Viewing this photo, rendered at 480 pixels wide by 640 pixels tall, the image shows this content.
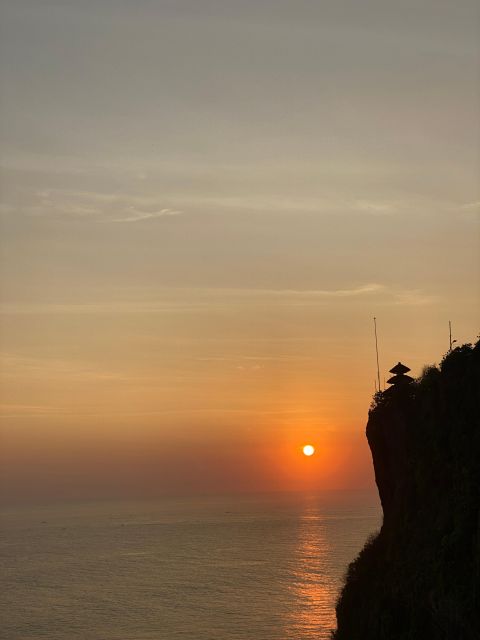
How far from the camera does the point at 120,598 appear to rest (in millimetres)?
111750

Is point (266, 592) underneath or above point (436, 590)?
underneath

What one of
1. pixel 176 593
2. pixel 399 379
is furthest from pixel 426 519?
pixel 176 593

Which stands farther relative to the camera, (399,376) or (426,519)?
(399,376)

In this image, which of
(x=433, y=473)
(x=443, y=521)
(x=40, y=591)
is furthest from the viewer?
(x=40, y=591)

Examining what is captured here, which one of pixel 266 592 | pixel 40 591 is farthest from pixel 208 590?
pixel 40 591

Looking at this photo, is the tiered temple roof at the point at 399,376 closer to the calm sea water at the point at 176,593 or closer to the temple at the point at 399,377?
the temple at the point at 399,377

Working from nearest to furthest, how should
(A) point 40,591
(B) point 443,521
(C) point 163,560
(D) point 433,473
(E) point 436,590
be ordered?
(E) point 436,590
(B) point 443,521
(D) point 433,473
(A) point 40,591
(C) point 163,560

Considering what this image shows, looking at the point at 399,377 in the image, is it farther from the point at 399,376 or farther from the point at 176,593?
the point at 176,593


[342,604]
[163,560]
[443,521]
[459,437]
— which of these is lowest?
[163,560]

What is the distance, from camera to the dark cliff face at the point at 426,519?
34669mm

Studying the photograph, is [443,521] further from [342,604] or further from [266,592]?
[266,592]

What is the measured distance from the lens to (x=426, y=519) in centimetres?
4219

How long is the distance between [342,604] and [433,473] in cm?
1418

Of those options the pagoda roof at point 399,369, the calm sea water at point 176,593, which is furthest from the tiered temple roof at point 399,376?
the calm sea water at point 176,593
